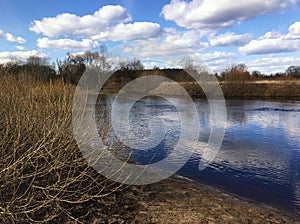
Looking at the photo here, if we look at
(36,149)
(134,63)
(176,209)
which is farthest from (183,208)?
(134,63)

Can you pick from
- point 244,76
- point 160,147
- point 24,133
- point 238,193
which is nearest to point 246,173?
point 238,193

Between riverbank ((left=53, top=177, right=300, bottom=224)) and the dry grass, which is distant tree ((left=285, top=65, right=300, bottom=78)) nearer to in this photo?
riverbank ((left=53, top=177, right=300, bottom=224))

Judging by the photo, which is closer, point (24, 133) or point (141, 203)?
point (24, 133)

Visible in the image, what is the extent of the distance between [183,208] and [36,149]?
273cm

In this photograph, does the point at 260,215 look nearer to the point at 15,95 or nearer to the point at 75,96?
the point at 75,96

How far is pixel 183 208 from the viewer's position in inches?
210

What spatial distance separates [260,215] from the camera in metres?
5.41

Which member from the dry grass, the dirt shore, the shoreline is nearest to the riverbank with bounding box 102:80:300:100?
the shoreline

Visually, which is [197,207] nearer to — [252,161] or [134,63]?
[252,161]

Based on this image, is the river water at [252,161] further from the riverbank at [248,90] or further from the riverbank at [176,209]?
the riverbank at [248,90]

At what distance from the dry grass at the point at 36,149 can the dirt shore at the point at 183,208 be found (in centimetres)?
57

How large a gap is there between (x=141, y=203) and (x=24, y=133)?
2396mm

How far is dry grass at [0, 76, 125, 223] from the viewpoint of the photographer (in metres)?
4.40

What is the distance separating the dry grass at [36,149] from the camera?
14.4 feet
